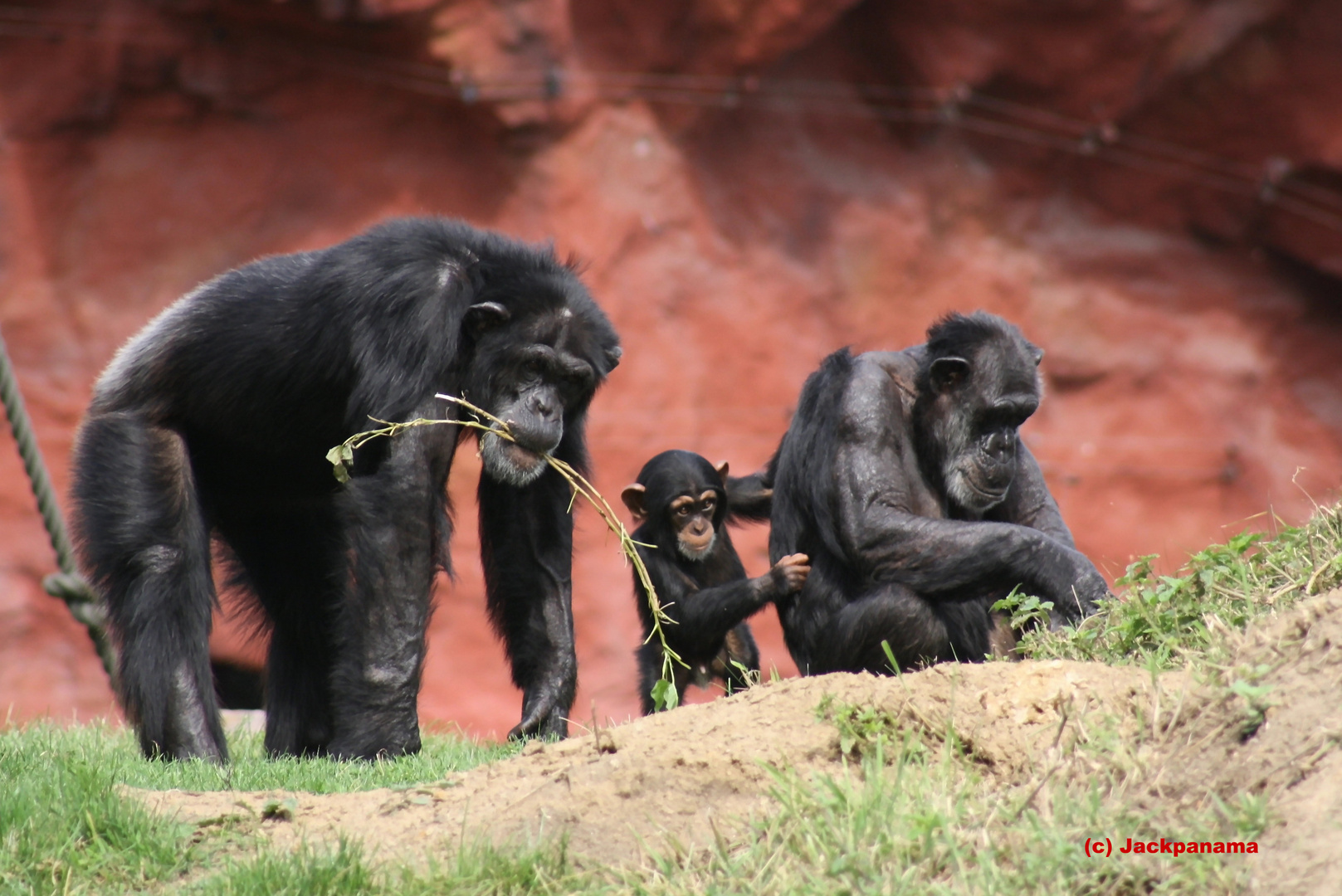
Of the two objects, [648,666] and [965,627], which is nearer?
[965,627]

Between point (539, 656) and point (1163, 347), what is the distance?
8.56m

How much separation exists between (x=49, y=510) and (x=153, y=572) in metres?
2.76

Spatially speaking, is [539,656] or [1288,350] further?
[1288,350]

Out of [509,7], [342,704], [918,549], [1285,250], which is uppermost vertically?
[509,7]

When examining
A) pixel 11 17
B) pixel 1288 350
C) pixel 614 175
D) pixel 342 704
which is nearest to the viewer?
pixel 342 704

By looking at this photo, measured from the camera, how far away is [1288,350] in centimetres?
1270

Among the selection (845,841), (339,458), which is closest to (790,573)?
(339,458)

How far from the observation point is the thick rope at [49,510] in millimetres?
7492

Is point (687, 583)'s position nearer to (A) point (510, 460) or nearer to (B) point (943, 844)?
(A) point (510, 460)

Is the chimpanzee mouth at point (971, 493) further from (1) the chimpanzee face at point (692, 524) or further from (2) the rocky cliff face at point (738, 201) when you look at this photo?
(2) the rocky cliff face at point (738, 201)

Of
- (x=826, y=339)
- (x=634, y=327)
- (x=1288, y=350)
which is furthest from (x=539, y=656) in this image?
(x=1288, y=350)

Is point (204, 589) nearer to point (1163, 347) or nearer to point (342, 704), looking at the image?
point (342, 704)

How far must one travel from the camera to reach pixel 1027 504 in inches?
238

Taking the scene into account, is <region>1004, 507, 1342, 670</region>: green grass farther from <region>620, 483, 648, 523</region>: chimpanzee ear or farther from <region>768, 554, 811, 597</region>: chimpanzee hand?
<region>620, 483, 648, 523</region>: chimpanzee ear
